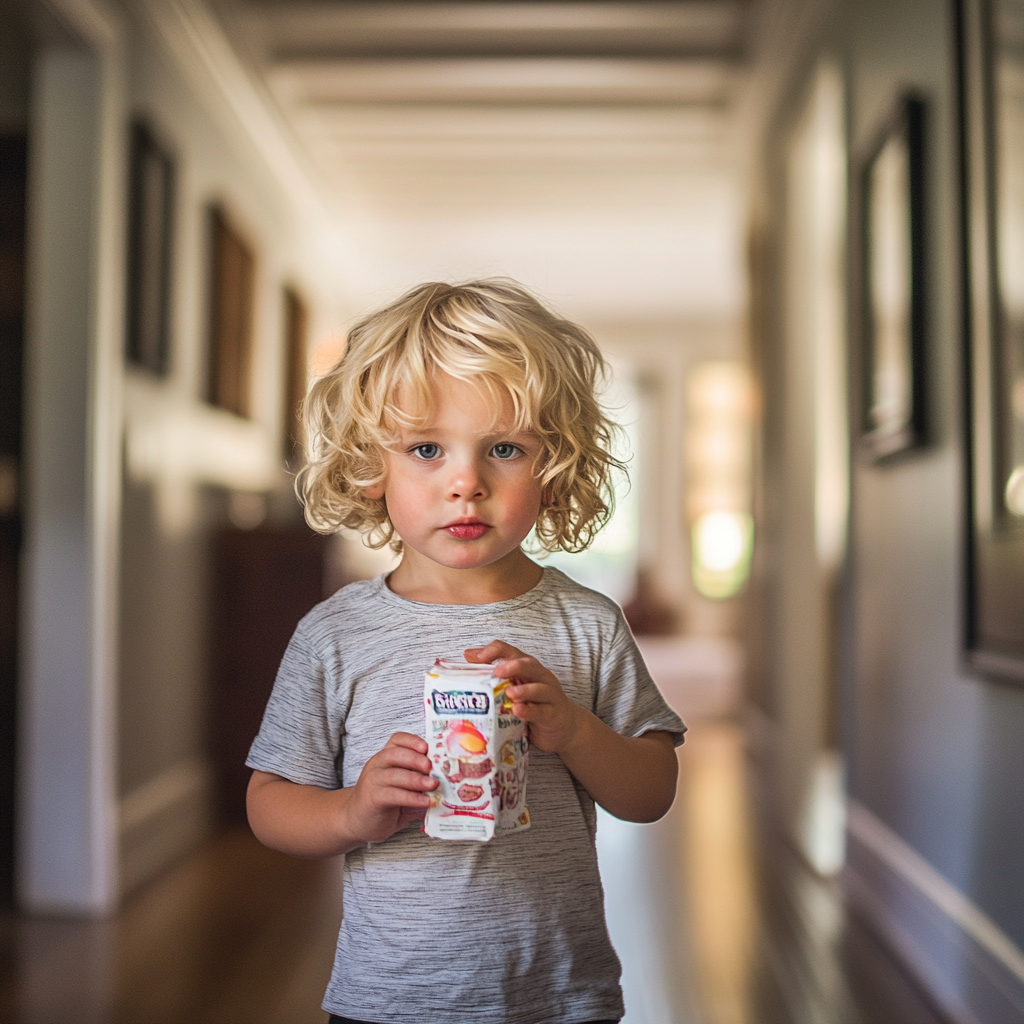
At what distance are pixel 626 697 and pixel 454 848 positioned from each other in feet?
0.66

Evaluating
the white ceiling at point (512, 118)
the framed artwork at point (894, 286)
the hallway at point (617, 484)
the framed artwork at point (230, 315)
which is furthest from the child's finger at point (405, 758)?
the framed artwork at point (230, 315)

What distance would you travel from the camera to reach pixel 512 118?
4609 mm

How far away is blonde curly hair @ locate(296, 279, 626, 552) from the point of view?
2.85 ft

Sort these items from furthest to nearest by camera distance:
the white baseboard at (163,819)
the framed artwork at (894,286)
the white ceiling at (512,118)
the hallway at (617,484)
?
the white ceiling at (512,118) → the white baseboard at (163,819) → the framed artwork at (894,286) → the hallway at (617,484)

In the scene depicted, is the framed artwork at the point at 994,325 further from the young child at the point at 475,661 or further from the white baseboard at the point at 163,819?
the white baseboard at the point at 163,819

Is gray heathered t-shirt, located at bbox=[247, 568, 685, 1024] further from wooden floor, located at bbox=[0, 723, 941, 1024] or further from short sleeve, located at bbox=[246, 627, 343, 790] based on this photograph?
wooden floor, located at bbox=[0, 723, 941, 1024]

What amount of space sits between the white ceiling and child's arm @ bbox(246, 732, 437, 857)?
2.02 m

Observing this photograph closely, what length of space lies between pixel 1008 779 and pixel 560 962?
4.51 ft

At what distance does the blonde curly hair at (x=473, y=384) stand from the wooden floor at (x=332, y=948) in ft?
4.84

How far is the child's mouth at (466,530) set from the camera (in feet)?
2.81

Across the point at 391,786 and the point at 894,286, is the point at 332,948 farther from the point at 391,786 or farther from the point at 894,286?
the point at 894,286

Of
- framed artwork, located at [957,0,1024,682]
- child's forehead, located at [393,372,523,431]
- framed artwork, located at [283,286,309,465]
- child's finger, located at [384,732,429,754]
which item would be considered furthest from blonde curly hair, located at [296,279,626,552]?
framed artwork, located at [283,286,309,465]

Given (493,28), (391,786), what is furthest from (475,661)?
(493,28)

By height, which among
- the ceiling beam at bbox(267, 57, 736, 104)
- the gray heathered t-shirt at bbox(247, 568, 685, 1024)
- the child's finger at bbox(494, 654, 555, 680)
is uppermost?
the ceiling beam at bbox(267, 57, 736, 104)
